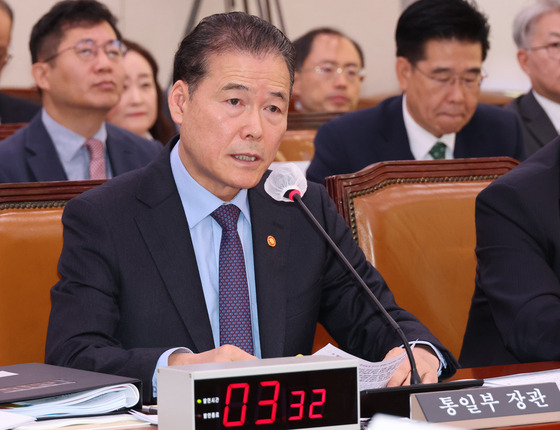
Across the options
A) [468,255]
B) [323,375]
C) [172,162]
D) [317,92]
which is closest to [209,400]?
[323,375]

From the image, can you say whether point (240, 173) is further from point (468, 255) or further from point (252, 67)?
point (468, 255)

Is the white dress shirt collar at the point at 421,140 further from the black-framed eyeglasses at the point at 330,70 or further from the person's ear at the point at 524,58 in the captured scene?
the black-framed eyeglasses at the point at 330,70

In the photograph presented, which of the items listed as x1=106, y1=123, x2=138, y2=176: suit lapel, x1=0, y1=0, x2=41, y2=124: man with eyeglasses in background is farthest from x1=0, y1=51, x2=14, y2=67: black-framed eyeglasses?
x1=106, y1=123, x2=138, y2=176: suit lapel

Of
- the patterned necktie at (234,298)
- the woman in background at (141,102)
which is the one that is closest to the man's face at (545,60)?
the woman in background at (141,102)

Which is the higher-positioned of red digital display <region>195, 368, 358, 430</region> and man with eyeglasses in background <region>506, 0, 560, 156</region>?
man with eyeglasses in background <region>506, 0, 560, 156</region>

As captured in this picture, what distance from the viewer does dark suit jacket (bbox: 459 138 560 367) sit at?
1.78m

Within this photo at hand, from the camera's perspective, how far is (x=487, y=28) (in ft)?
11.2

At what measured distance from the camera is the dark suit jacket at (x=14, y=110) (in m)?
4.66

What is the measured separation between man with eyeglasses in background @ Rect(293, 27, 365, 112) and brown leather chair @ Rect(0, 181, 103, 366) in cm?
362

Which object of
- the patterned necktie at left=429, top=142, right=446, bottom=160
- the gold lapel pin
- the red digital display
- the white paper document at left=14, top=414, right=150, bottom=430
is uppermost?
the patterned necktie at left=429, top=142, right=446, bottom=160

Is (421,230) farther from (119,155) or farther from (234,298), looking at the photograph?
(119,155)

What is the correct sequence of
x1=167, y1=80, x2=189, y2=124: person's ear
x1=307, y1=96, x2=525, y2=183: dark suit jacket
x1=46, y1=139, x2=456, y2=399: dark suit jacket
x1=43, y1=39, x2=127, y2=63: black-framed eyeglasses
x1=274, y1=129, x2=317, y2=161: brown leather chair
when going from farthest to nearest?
1. x1=274, y1=129, x2=317, y2=161: brown leather chair
2. x1=43, y1=39, x2=127, y2=63: black-framed eyeglasses
3. x1=307, y1=96, x2=525, y2=183: dark suit jacket
4. x1=167, y1=80, x2=189, y2=124: person's ear
5. x1=46, y1=139, x2=456, y2=399: dark suit jacket

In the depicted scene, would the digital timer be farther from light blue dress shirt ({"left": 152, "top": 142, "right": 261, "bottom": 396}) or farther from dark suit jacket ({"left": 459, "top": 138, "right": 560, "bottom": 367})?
dark suit jacket ({"left": 459, "top": 138, "right": 560, "bottom": 367})

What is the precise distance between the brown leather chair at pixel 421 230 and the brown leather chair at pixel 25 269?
62cm
